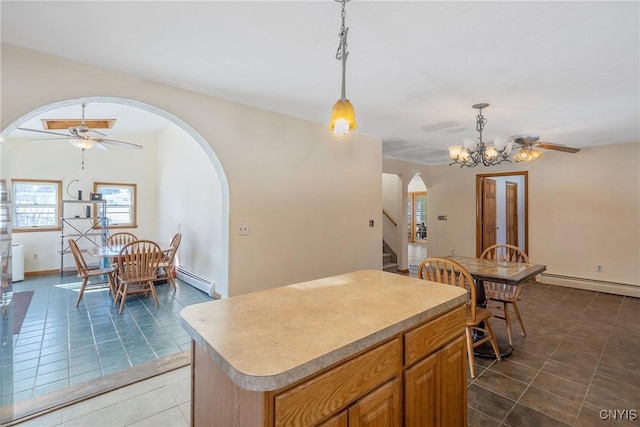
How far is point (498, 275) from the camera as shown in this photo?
2.54 metres

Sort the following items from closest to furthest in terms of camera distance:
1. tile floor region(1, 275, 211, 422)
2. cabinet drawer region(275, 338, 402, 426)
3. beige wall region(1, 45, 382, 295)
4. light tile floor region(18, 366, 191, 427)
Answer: cabinet drawer region(275, 338, 402, 426), light tile floor region(18, 366, 191, 427), beige wall region(1, 45, 382, 295), tile floor region(1, 275, 211, 422)

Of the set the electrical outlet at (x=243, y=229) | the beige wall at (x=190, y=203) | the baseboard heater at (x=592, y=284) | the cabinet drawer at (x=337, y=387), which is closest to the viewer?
the cabinet drawer at (x=337, y=387)

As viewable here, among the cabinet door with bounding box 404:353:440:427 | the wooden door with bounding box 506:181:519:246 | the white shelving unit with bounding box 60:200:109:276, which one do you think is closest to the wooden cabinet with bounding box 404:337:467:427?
the cabinet door with bounding box 404:353:440:427

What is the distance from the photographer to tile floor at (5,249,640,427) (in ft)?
6.20

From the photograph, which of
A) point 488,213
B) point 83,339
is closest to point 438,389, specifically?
point 83,339

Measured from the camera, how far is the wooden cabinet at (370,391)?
2.99 feet

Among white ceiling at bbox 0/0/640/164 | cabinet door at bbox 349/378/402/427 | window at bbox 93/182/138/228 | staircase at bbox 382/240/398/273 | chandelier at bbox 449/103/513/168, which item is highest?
white ceiling at bbox 0/0/640/164

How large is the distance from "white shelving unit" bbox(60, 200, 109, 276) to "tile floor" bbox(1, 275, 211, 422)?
1793 millimetres

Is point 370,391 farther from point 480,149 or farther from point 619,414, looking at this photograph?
point 480,149

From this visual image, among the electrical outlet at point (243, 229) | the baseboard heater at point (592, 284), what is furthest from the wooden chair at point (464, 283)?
the baseboard heater at point (592, 284)

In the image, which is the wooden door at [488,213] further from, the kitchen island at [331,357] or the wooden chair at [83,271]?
the wooden chair at [83,271]

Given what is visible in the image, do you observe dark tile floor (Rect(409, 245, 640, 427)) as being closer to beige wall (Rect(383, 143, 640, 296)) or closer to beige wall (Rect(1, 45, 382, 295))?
beige wall (Rect(383, 143, 640, 296))

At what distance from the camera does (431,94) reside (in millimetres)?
2625

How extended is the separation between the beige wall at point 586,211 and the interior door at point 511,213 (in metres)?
1.10
